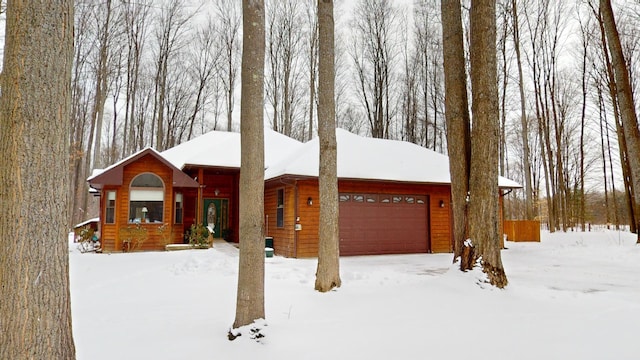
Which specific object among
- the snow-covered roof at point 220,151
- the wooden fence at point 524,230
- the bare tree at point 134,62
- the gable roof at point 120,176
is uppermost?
the bare tree at point 134,62

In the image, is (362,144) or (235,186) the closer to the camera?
(362,144)

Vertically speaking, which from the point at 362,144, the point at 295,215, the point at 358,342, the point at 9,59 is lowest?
the point at 358,342

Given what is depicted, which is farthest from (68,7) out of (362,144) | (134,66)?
(134,66)

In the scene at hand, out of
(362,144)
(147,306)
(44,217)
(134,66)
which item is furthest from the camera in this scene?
(134,66)

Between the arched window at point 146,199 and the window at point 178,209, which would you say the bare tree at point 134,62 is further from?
the arched window at point 146,199

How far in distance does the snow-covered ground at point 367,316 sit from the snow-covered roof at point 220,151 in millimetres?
6066

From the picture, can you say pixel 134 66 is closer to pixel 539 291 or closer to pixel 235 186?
pixel 235 186

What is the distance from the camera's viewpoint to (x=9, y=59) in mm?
2271

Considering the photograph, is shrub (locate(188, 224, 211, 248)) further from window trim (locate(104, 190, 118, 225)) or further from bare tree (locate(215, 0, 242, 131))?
bare tree (locate(215, 0, 242, 131))

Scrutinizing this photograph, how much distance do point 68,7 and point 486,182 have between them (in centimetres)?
557

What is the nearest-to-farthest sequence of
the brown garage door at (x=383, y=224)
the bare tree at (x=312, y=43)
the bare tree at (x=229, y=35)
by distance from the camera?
the brown garage door at (x=383, y=224)
the bare tree at (x=312, y=43)
the bare tree at (x=229, y=35)

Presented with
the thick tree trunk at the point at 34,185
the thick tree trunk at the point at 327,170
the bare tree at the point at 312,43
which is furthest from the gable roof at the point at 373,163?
the thick tree trunk at the point at 34,185

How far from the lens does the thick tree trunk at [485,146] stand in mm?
5832

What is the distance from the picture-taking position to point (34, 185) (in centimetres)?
220
